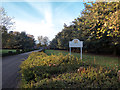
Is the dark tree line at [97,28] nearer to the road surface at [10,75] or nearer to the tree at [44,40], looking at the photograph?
the road surface at [10,75]

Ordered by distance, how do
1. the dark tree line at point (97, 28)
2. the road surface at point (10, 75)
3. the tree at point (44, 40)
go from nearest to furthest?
the road surface at point (10, 75) → the dark tree line at point (97, 28) → the tree at point (44, 40)

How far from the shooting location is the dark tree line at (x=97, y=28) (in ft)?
18.5

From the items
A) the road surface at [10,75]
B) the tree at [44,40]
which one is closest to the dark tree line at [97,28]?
the road surface at [10,75]

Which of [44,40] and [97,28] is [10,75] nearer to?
[97,28]

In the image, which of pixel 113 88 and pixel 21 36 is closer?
pixel 113 88

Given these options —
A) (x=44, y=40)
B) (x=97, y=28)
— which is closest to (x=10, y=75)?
(x=97, y=28)

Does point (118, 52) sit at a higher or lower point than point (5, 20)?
lower

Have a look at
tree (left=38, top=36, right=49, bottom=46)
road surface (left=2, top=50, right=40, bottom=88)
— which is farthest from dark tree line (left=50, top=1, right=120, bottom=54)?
tree (left=38, top=36, right=49, bottom=46)

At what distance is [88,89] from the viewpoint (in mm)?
2641

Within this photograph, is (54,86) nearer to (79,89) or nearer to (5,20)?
(79,89)

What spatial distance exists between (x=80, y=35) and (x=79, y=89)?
1894cm

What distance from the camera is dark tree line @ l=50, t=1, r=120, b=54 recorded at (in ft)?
18.5

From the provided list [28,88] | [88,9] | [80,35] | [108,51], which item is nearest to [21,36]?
[80,35]

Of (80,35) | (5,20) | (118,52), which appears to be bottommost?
(118,52)
